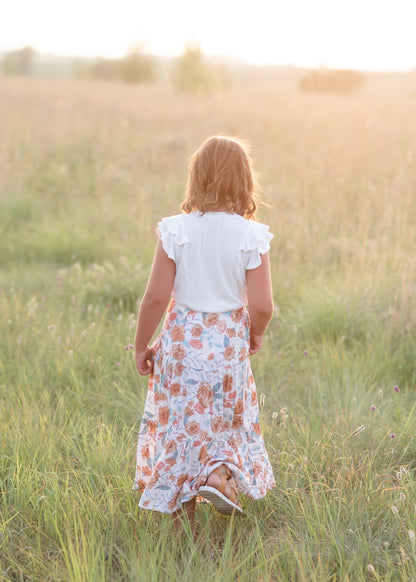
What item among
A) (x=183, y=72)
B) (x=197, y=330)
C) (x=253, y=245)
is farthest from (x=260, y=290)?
(x=183, y=72)

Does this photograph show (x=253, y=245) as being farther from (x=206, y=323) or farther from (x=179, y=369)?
(x=179, y=369)

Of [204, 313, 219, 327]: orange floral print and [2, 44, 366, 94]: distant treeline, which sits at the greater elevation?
[2, 44, 366, 94]: distant treeline

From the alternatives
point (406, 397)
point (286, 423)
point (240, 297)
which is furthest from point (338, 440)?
point (240, 297)

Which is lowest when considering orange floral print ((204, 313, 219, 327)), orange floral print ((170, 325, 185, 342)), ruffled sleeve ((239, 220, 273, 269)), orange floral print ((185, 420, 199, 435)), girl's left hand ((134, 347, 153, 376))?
orange floral print ((185, 420, 199, 435))

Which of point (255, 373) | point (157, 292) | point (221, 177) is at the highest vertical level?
point (221, 177)

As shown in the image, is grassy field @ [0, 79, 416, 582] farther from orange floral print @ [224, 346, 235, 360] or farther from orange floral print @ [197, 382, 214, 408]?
orange floral print @ [224, 346, 235, 360]

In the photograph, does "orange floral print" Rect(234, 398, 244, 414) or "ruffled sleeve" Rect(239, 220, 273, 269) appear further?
"orange floral print" Rect(234, 398, 244, 414)

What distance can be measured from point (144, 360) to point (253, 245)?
0.63 m

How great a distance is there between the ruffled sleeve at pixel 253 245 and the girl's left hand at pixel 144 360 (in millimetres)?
524

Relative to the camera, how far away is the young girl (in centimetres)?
210

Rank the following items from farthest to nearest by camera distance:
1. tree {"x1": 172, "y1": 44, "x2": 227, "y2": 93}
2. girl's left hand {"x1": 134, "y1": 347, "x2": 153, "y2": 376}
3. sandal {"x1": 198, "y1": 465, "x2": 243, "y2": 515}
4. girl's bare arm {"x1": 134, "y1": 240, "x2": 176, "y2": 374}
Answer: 1. tree {"x1": 172, "y1": 44, "x2": 227, "y2": 93}
2. girl's left hand {"x1": 134, "y1": 347, "x2": 153, "y2": 376}
3. girl's bare arm {"x1": 134, "y1": 240, "x2": 176, "y2": 374}
4. sandal {"x1": 198, "y1": 465, "x2": 243, "y2": 515}

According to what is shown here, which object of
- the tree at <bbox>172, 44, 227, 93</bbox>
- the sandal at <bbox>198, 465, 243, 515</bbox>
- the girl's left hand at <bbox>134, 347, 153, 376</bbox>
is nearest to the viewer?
the sandal at <bbox>198, 465, 243, 515</bbox>

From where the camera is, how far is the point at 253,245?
6.87ft

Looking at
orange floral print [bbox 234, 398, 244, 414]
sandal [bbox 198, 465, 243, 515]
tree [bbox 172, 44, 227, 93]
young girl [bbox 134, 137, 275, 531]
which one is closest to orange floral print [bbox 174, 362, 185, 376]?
young girl [bbox 134, 137, 275, 531]
